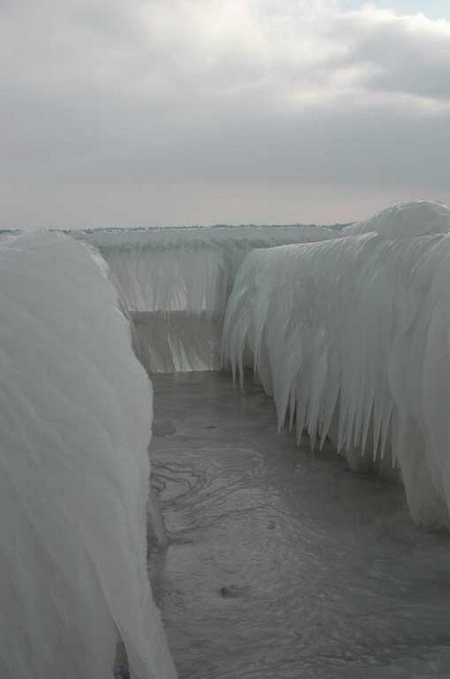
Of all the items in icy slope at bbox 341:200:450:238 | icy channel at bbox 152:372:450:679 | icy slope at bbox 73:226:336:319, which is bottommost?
icy channel at bbox 152:372:450:679

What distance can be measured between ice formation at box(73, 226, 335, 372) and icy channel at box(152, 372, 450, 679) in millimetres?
2316

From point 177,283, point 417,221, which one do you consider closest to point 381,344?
point 417,221

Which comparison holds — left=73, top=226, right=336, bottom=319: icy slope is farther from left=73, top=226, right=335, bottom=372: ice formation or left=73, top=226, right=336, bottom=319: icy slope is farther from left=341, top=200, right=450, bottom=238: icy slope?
left=341, top=200, right=450, bottom=238: icy slope

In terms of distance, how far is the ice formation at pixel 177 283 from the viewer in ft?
17.7

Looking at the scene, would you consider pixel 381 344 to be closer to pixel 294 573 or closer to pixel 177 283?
pixel 294 573

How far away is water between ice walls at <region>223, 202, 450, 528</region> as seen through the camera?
70.9 inches

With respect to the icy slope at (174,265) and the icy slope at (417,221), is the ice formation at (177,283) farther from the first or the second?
the icy slope at (417,221)

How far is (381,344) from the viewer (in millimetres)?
2168

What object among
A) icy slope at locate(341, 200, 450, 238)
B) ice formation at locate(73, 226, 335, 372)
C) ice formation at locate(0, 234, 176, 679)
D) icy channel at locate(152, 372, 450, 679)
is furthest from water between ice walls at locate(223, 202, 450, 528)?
ice formation at locate(73, 226, 335, 372)

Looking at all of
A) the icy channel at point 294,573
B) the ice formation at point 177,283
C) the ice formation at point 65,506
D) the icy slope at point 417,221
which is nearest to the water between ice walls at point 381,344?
the icy slope at point 417,221

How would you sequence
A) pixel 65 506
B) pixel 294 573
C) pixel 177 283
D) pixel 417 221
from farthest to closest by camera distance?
pixel 177 283
pixel 417 221
pixel 294 573
pixel 65 506

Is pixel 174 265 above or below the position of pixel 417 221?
below

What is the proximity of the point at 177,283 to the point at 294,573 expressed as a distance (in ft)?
12.1

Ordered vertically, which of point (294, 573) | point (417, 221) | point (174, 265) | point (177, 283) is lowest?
point (294, 573)
